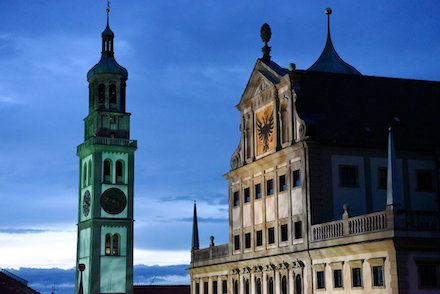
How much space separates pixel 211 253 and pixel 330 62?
19.1 metres

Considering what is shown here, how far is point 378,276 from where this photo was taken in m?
54.9

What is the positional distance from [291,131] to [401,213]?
15.0m

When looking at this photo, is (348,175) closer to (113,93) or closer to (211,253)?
(211,253)

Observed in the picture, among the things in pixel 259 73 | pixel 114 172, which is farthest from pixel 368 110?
pixel 114 172

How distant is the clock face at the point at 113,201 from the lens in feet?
386

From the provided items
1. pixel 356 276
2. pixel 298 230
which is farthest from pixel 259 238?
pixel 356 276

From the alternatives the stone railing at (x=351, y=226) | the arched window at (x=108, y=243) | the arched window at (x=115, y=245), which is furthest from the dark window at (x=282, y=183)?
the arched window at (x=115, y=245)

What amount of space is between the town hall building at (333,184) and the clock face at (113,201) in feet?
147

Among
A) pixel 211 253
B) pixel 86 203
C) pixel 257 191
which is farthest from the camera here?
pixel 86 203

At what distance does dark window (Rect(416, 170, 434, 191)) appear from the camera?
213 feet

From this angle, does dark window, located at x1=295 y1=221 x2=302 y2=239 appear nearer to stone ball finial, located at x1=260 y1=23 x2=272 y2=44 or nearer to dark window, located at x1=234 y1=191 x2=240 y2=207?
dark window, located at x1=234 y1=191 x2=240 y2=207

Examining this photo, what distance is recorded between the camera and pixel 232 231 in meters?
75.8

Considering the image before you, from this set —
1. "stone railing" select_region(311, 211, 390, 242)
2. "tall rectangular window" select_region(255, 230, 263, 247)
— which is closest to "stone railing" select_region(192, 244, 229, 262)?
"tall rectangular window" select_region(255, 230, 263, 247)

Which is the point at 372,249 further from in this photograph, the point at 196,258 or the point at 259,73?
the point at 196,258
